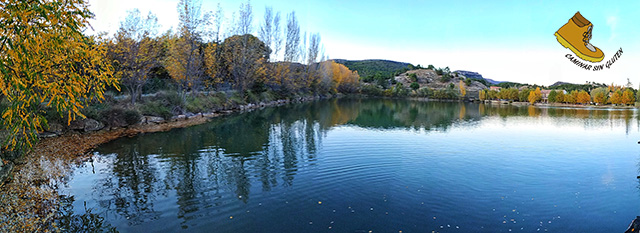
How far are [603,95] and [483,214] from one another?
3349 inches

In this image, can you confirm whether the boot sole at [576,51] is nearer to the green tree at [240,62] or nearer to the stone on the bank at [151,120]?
the stone on the bank at [151,120]

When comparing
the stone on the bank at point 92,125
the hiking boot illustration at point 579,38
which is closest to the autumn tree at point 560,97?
the hiking boot illustration at point 579,38

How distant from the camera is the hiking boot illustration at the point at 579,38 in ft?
26.7

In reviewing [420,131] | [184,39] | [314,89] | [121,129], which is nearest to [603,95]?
[314,89]

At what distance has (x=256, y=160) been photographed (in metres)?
12.1

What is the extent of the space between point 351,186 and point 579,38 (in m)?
6.96

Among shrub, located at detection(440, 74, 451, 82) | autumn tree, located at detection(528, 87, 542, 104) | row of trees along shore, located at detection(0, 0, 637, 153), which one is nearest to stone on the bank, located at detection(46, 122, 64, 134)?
row of trees along shore, located at detection(0, 0, 637, 153)

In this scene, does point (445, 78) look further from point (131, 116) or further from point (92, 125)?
point (92, 125)

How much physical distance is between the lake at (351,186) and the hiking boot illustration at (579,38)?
12.2 feet

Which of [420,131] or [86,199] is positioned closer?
[86,199]

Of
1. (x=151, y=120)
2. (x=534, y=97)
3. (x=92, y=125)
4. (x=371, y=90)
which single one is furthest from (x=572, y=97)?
(x=92, y=125)

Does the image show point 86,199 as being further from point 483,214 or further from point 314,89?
point 314,89

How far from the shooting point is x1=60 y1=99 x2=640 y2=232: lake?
22.8 feet

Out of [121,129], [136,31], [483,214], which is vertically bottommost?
[483,214]
